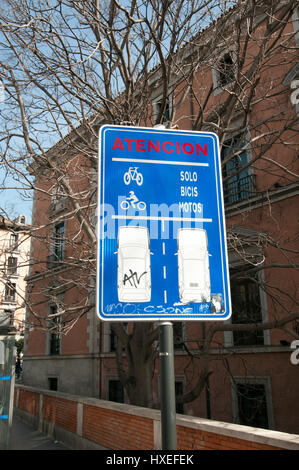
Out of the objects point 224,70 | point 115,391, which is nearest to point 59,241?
point 115,391

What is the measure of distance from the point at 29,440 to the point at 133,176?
12122mm

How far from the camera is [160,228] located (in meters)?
1.80

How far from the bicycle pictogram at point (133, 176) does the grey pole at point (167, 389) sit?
0.72 meters

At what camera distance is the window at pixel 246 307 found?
482 inches

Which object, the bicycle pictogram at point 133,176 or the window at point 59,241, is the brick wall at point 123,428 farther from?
the window at point 59,241

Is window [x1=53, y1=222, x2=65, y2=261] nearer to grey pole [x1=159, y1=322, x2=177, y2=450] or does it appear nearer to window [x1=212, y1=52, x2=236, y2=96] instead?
window [x1=212, y1=52, x2=236, y2=96]

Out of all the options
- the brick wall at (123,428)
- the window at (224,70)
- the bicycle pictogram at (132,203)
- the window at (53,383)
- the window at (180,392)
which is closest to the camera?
the bicycle pictogram at (132,203)

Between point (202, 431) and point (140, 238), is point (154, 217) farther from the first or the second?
point (202, 431)

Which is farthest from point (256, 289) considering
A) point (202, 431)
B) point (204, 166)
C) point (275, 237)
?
point (204, 166)

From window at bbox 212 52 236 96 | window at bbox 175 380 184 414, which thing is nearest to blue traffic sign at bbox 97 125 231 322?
window at bbox 212 52 236 96

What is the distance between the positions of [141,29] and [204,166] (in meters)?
8.04

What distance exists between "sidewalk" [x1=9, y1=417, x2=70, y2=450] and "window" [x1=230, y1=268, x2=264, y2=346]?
21.1ft

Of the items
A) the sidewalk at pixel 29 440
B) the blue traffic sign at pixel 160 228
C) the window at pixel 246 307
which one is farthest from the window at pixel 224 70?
the sidewalk at pixel 29 440

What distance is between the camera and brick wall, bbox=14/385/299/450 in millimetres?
5082
